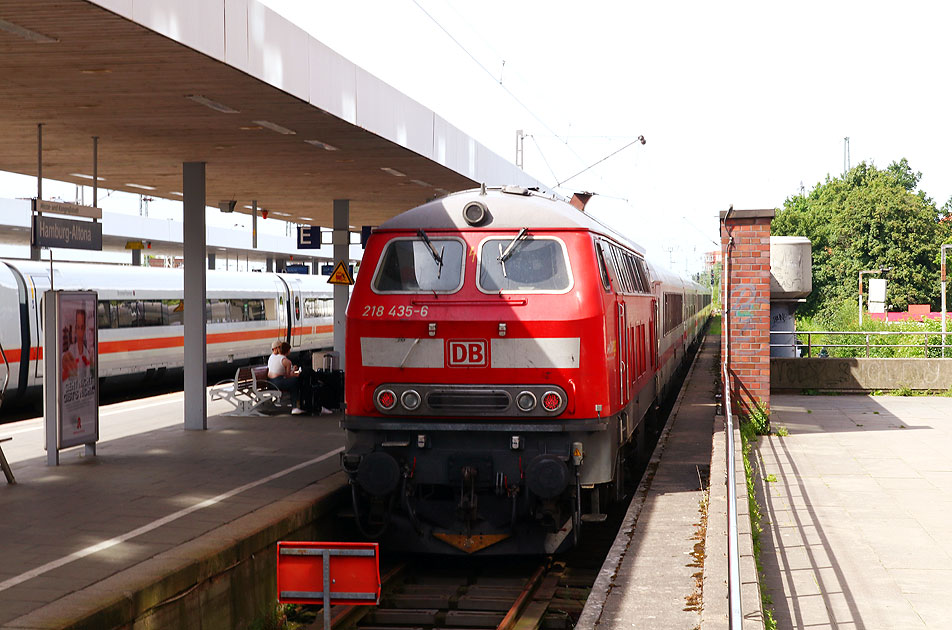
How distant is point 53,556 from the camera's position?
6984 millimetres

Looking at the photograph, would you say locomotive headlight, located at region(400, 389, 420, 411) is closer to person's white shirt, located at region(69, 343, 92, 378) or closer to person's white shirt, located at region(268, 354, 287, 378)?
person's white shirt, located at region(69, 343, 92, 378)

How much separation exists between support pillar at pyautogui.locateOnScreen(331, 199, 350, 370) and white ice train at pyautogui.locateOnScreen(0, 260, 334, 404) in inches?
186

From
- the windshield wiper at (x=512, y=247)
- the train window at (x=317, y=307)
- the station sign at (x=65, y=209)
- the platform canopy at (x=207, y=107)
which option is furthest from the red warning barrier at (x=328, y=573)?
the train window at (x=317, y=307)

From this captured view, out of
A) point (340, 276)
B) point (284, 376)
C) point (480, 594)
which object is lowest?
point (480, 594)

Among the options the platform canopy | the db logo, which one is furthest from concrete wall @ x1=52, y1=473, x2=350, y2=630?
the platform canopy

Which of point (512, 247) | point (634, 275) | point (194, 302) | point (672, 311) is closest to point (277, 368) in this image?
point (194, 302)

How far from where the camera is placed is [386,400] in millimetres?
8461

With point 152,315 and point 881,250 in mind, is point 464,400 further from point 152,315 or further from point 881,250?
point 881,250

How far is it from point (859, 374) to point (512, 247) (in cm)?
1424

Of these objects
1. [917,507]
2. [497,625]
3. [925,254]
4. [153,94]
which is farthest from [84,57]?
[925,254]

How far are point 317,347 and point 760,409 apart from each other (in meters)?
19.8

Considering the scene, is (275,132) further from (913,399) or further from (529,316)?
(913,399)

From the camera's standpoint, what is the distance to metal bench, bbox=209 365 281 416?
1570cm

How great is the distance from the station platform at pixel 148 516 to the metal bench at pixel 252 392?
203 cm
